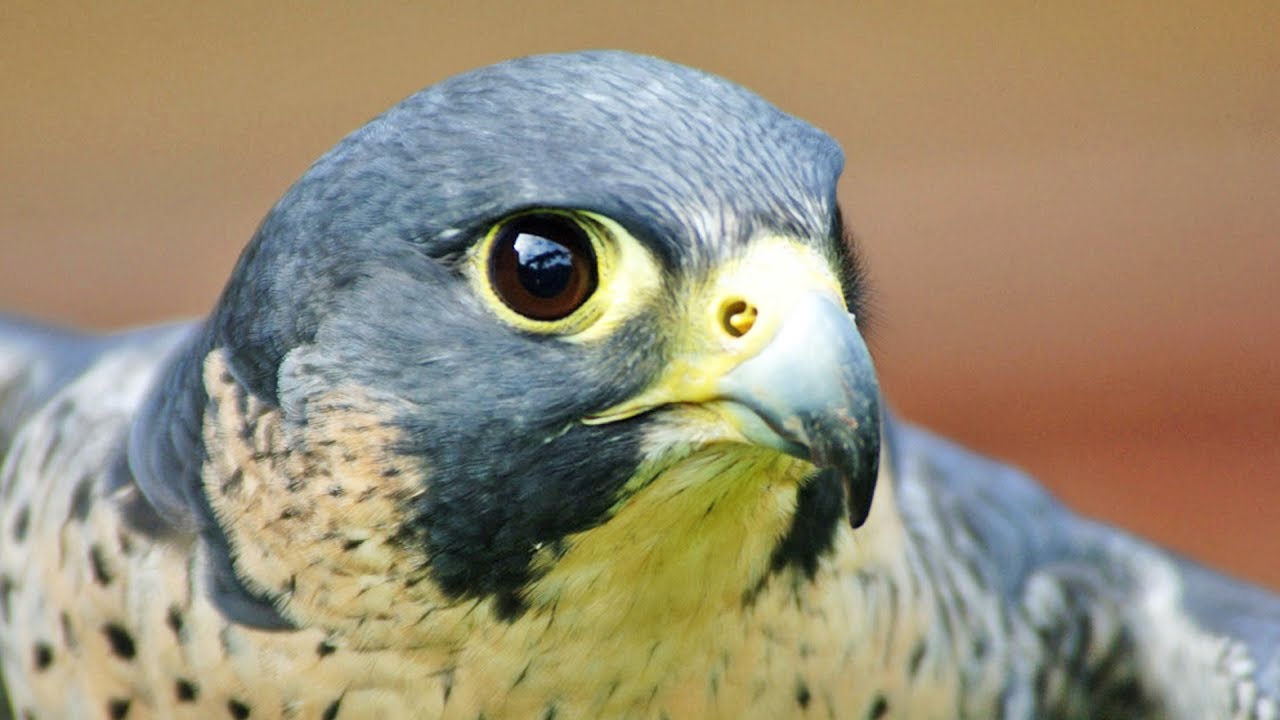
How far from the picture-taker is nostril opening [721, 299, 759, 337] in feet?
4.39

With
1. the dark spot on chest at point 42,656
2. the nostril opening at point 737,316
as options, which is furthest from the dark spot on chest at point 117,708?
the nostril opening at point 737,316

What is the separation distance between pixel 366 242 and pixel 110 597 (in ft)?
1.66

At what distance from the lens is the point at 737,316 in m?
1.34

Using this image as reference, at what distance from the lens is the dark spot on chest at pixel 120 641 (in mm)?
1650

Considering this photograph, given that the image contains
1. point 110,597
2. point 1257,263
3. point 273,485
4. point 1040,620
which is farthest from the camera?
point 1257,263

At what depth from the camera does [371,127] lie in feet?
4.98

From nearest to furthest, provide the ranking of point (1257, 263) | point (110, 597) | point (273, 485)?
point (273, 485) → point (110, 597) → point (1257, 263)

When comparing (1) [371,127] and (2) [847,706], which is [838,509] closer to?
(2) [847,706]

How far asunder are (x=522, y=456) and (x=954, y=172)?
11.5ft

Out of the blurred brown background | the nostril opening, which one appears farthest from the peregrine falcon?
the blurred brown background

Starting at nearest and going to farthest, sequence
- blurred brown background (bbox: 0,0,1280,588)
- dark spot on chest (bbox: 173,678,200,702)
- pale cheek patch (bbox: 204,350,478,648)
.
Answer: pale cheek patch (bbox: 204,350,478,648)
dark spot on chest (bbox: 173,678,200,702)
blurred brown background (bbox: 0,0,1280,588)

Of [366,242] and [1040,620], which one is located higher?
[366,242]

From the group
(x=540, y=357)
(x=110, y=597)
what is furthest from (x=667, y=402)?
(x=110, y=597)

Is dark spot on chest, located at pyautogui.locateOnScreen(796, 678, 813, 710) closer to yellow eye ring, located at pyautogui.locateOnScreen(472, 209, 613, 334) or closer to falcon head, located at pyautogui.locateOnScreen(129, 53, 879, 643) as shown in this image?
falcon head, located at pyautogui.locateOnScreen(129, 53, 879, 643)
